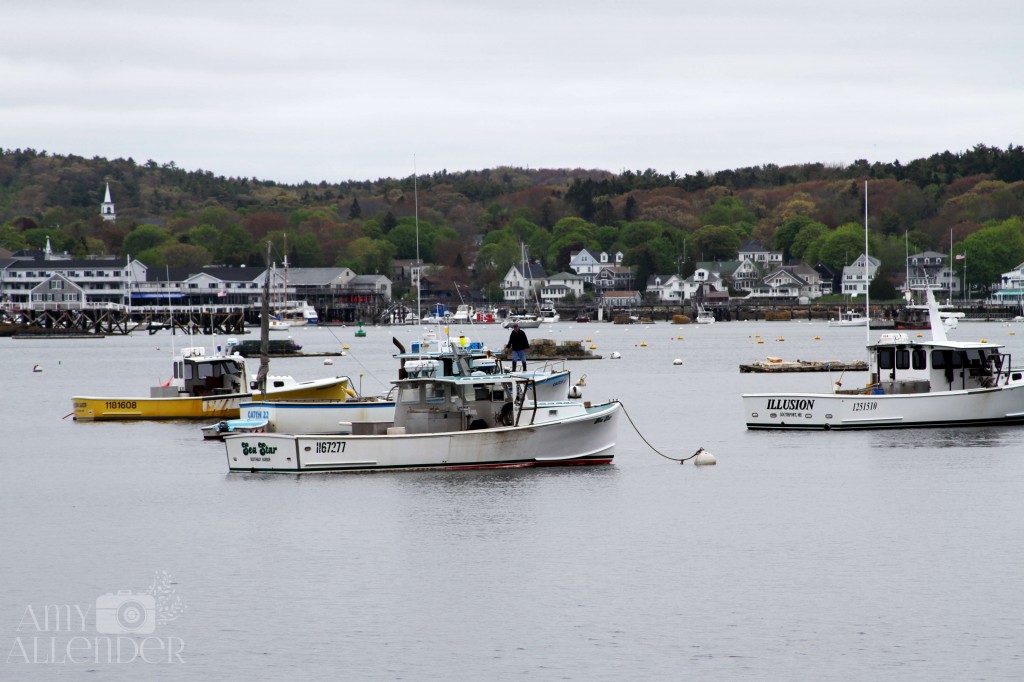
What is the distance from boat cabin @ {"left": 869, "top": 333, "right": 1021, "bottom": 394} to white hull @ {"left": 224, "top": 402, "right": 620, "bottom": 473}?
34.5 feet

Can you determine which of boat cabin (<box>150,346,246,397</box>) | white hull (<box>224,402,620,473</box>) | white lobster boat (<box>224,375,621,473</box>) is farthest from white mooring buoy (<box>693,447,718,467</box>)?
boat cabin (<box>150,346,246,397</box>)

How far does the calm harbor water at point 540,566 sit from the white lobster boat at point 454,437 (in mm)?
515

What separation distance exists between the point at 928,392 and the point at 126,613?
86.8 feet

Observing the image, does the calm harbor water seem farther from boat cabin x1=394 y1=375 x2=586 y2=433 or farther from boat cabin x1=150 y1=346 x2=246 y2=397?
boat cabin x1=150 y1=346 x2=246 y2=397

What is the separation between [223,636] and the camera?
21.1 metres

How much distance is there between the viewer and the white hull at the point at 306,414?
40.4 m

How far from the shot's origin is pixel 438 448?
111 ft

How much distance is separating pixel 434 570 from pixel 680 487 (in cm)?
1010

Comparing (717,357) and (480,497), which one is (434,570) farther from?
(717,357)

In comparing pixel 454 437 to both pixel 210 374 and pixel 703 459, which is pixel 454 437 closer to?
pixel 703 459

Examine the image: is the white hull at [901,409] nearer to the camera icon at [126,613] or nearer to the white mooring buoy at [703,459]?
the white mooring buoy at [703,459]

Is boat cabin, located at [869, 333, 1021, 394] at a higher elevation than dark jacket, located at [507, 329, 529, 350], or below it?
below

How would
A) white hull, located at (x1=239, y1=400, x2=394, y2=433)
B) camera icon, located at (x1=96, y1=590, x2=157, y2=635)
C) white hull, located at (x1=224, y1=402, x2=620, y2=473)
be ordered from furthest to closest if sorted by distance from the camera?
white hull, located at (x1=239, y1=400, x2=394, y2=433)
white hull, located at (x1=224, y1=402, x2=620, y2=473)
camera icon, located at (x1=96, y1=590, x2=157, y2=635)

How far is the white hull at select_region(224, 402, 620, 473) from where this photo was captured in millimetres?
33812
